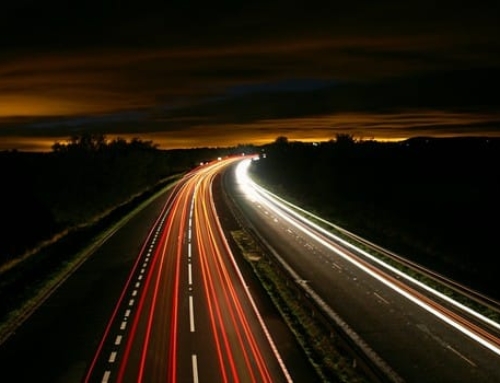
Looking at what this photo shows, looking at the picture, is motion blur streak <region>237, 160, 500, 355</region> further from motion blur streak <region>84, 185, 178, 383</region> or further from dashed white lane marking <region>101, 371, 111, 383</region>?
dashed white lane marking <region>101, 371, 111, 383</region>

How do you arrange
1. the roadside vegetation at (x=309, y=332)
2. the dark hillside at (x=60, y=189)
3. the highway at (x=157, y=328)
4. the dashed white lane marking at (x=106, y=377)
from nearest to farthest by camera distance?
the dashed white lane marking at (x=106, y=377) → the roadside vegetation at (x=309, y=332) → the highway at (x=157, y=328) → the dark hillside at (x=60, y=189)

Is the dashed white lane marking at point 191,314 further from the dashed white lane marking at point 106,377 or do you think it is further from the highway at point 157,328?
the dashed white lane marking at point 106,377

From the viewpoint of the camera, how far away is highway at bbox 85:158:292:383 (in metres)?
20.3

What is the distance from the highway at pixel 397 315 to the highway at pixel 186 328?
4046 mm

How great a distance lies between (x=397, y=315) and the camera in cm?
2653

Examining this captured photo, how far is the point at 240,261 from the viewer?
1547 inches

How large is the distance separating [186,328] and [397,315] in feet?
31.2

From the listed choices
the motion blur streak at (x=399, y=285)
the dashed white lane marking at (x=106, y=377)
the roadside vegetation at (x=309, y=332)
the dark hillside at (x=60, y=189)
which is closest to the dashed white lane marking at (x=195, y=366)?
the dashed white lane marking at (x=106, y=377)

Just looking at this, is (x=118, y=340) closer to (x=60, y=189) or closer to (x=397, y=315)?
(x=397, y=315)

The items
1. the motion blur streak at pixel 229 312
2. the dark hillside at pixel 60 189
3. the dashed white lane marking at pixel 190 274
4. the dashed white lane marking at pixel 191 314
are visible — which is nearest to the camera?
the motion blur streak at pixel 229 312

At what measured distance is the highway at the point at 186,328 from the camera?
20.3m

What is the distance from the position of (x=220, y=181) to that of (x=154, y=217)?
46915mm

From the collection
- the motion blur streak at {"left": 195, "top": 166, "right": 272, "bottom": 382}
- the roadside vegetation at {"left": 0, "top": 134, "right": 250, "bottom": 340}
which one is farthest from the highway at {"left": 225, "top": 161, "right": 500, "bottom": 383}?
the roadside vegetation at {"left": 0, "top": 134, "right": 250, "bottom": 340}

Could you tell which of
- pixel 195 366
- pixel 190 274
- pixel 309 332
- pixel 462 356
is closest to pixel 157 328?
pixel 195 366
